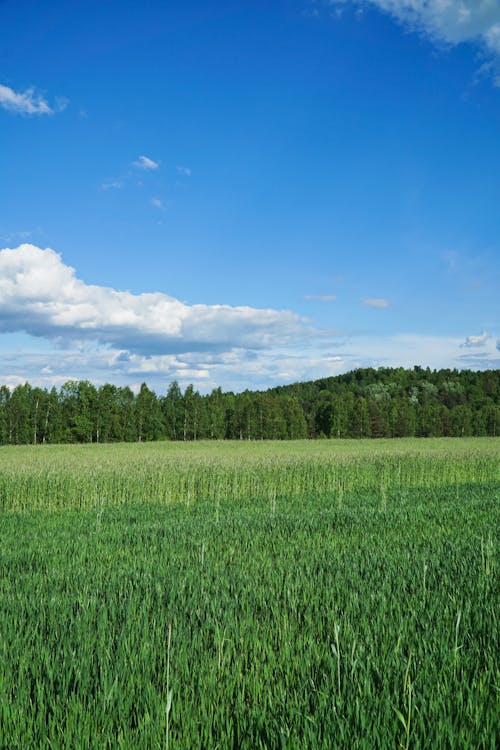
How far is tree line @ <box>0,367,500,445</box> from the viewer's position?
238ft

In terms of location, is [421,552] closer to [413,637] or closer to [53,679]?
[413,637]

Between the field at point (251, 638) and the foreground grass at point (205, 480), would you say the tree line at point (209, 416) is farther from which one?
the field at point (251, 638)

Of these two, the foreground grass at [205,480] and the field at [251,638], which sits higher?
the field at [251,638]

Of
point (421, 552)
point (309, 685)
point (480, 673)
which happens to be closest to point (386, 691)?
point (309, 685)

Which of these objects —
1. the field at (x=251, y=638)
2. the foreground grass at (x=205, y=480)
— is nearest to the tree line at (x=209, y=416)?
the foreground grass at (x=205, y=480)

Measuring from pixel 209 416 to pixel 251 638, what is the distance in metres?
81.2

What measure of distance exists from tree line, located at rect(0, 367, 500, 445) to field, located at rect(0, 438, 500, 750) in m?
66.8

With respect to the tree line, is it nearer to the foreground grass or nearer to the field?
the foreground grass

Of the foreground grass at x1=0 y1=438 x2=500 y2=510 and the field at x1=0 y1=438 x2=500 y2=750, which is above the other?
the field at x1=0 y1=438 x2=500 y2=750

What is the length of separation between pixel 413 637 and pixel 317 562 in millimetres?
2651

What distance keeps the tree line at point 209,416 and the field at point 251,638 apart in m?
66.8

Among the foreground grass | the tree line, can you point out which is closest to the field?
the foreground grass

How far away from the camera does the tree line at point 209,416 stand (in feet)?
238

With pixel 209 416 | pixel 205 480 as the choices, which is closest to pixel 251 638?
pixel 205 480
